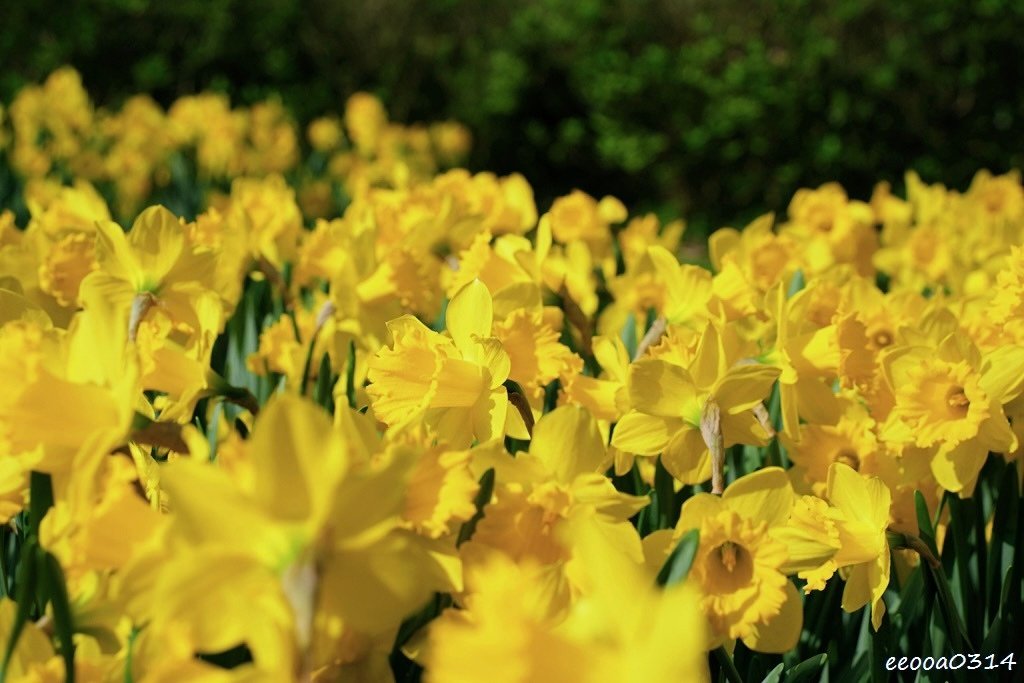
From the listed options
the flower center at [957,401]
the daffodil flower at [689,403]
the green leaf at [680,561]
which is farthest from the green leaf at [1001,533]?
the green leaf at [680,561]

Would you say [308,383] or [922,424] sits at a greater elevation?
[308,383]

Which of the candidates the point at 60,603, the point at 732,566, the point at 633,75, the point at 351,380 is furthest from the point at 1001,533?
the point at 633,75

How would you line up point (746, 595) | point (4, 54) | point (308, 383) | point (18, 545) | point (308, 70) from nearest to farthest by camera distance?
1. point (746, 595)
2. point (18, 545)
3. point (308, 383)
4. point (4, 54)
5. point (308, 70)

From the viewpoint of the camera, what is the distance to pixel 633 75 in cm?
695

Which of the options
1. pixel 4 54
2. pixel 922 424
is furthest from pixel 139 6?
pixel 922 424

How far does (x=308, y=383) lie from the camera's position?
1764 millimetres

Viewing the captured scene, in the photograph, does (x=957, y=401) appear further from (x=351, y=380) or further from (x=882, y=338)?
(x=351, y=380)

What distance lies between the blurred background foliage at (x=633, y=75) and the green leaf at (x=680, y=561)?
5977mm

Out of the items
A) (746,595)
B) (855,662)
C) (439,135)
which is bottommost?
(855,662)

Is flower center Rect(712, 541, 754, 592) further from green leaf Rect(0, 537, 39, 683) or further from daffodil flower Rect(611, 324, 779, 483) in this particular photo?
green leaf Rect(0, 537, 39, 683)

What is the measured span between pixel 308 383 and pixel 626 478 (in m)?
0.54

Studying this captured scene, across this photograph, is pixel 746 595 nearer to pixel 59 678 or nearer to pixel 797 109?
pixel 59 678

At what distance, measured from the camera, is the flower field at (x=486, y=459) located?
716mm

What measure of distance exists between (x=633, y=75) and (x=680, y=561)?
6350mm
